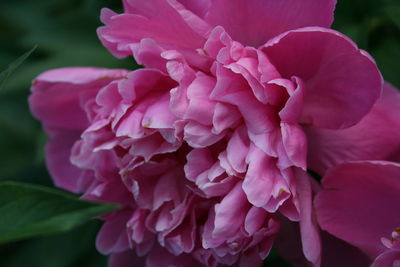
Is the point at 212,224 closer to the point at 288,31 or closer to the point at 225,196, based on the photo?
the point at 225,196

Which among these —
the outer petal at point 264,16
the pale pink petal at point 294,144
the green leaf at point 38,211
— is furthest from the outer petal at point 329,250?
the green leaf at point 38,211

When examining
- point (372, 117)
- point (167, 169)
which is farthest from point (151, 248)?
point (372, 117)

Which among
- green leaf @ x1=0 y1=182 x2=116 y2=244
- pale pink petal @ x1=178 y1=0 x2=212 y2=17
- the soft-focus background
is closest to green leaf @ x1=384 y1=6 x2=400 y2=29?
Answer: the soft-focus background

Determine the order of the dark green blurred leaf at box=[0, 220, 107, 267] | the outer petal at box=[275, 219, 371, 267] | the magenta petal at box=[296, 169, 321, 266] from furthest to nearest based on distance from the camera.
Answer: the dark green blurred leaf at box=[0, 220, 107, 267], the outer petal at box=[275, 219, 371, 267], the magenta petal at box=[296, 169, 321, 266]

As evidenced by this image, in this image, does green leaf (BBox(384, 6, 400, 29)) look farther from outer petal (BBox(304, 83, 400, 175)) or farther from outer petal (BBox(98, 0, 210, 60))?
outer petal (BBox(98, 0, 210, 60))

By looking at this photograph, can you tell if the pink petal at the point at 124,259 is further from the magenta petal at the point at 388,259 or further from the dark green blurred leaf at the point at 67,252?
the magenta petal at the point at 388,259

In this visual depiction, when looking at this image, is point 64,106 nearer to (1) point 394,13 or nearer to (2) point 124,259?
(2) point 124,259

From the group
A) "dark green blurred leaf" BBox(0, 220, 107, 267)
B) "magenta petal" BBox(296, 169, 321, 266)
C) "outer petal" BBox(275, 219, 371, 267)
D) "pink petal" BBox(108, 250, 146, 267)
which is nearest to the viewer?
"magenta petal" BBox(296, 169, 321, 266)
